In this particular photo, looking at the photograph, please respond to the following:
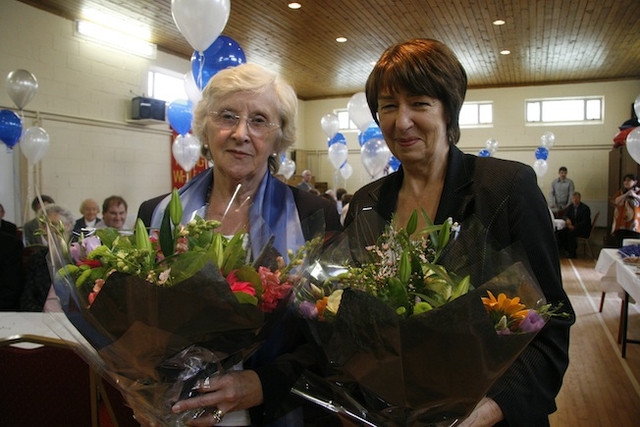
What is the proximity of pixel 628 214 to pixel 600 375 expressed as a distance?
172 inches

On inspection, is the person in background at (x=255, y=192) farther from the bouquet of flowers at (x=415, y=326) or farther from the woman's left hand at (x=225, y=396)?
the bouquet of flowers at (x=415, y=326)

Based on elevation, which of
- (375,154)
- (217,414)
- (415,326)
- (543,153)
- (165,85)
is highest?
(165,85)

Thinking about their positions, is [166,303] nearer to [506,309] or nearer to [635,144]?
[506,309]

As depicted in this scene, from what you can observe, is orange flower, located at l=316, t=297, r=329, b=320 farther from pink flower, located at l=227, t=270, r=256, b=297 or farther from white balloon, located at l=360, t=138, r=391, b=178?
white balloon, located at l=360, t=138, r=391, b=178

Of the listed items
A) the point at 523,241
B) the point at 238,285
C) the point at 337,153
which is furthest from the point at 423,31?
the point at 238,285

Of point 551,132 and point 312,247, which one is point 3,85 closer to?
point 312,247

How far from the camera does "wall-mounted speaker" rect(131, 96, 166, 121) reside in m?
8.64

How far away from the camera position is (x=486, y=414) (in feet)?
3.35

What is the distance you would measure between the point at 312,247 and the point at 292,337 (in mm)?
305

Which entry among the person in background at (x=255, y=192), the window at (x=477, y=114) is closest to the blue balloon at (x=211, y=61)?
the person in background at (x=255, y=192)

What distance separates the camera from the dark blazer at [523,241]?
1060 mm

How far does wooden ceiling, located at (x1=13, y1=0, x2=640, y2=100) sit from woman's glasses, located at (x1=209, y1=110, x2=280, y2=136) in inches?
253

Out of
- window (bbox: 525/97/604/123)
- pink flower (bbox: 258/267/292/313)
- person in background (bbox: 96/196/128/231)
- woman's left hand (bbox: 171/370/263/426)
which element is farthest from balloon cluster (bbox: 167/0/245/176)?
window (bbox: 525/97/604/123)

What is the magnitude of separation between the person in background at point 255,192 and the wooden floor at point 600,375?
9.20 feet
